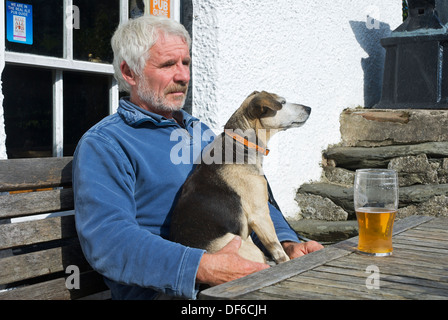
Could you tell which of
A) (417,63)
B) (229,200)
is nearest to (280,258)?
(229,200)

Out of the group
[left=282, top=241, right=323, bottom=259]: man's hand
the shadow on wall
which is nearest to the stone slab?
the shadow on wall

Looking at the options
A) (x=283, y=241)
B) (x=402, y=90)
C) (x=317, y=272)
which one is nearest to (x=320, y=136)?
(x=402, y=90)

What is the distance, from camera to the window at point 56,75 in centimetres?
268

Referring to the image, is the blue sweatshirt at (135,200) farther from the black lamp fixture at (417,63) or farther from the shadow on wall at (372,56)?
the shadow on wall at (372,56)

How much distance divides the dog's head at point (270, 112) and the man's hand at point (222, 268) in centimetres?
87

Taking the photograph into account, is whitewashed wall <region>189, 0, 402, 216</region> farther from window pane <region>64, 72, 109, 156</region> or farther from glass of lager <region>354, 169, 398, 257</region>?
glass of lager <region>354, 169, 398, 257</region>

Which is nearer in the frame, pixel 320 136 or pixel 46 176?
pixel 46 176

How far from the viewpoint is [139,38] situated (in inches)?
88.0

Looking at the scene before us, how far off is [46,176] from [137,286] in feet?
1.70

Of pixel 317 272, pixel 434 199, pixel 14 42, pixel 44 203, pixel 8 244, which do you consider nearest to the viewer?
pixel 317 272

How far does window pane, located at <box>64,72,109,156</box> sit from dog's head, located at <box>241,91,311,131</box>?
1.02m
